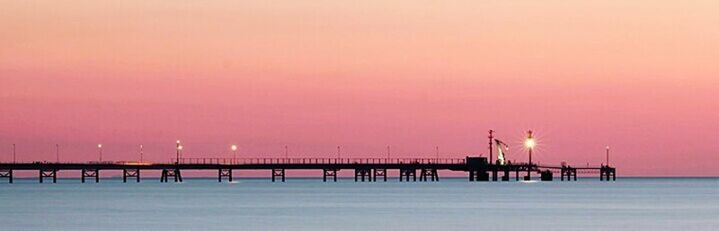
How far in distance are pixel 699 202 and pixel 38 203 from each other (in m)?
48.2

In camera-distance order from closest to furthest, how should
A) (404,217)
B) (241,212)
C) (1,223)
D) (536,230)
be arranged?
(536,230)
(1,223)
(404,217)
(241,212)

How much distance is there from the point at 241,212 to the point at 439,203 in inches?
840

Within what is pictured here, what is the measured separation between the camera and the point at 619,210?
10262cm

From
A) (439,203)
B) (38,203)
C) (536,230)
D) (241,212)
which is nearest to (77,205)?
(38,203)

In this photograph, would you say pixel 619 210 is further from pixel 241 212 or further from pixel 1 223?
pixel 1 223

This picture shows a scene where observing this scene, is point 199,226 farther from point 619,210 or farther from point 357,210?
point 619,210

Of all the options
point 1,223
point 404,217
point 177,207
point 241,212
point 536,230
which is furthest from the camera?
point 177,207

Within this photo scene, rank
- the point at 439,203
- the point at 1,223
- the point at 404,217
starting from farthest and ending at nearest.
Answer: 1. the point at 439,203
2. the point at 404,217
3. the point at 1,223

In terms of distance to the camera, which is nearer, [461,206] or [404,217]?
[404,217]

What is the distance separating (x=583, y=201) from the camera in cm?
12219

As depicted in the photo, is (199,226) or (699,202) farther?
(699,202)

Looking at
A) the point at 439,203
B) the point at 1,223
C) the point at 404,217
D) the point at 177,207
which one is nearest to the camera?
the point at 1,223

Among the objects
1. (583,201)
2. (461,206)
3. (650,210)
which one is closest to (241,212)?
(461,206)

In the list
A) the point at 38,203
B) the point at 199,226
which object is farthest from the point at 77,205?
the point at 199,226
